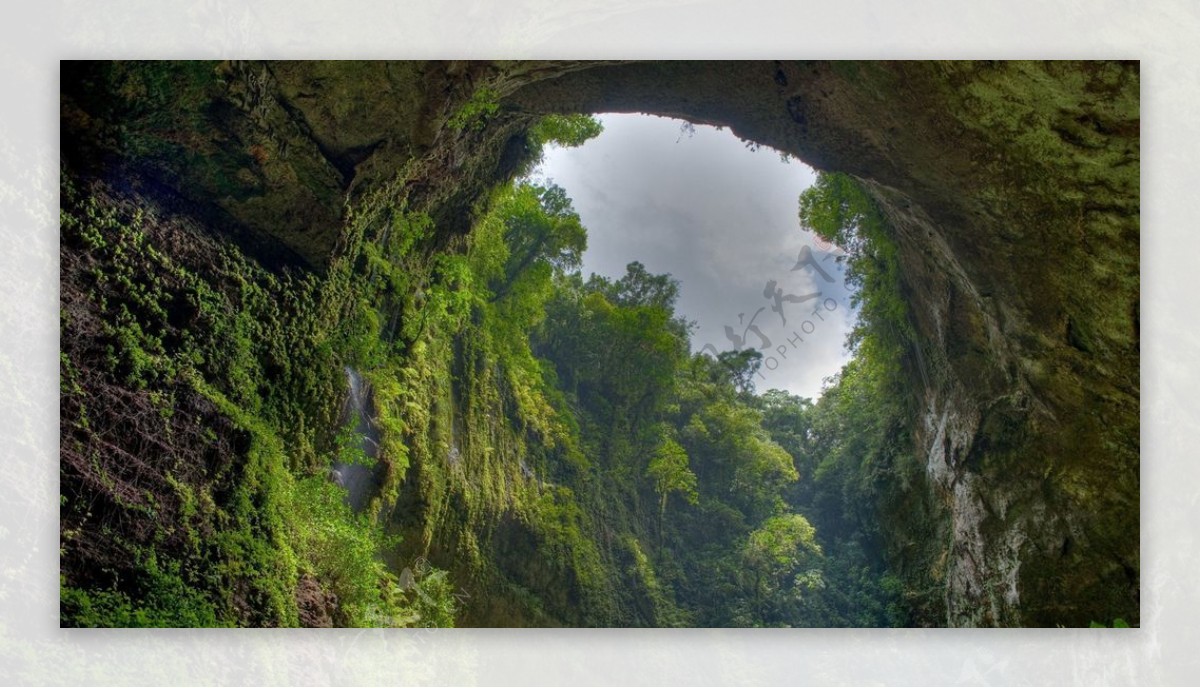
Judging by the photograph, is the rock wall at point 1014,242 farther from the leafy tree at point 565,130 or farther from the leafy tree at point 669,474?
the leafy tree at point 669,474

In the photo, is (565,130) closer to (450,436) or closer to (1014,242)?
(450,436)

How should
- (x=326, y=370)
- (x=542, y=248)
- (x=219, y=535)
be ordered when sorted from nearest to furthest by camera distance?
(x=219, y=535)
(x=326, y=370)
(x=542, y=248)

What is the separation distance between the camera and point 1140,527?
225 inches

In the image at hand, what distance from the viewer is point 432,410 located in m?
9.62

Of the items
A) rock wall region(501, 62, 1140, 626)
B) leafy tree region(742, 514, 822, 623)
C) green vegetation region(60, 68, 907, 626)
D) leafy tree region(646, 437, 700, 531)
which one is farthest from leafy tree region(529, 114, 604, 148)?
leafy tree region(646, 437, 700, 531)

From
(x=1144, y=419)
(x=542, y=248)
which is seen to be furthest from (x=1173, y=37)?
(x=542, y=248)

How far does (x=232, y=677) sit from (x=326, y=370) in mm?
2553

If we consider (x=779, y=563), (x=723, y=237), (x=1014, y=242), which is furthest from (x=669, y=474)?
(x=1014, y=242)

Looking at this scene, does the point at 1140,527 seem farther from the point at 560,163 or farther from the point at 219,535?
the point at 560,163

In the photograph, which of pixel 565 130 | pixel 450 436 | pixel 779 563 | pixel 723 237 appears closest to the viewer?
pixel 565 130

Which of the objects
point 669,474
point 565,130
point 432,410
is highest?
point 565,130
